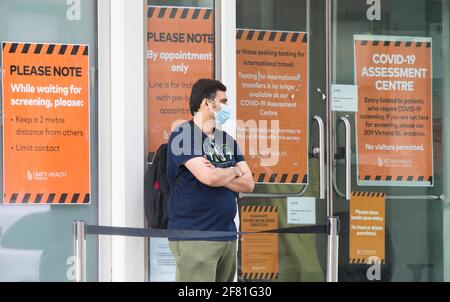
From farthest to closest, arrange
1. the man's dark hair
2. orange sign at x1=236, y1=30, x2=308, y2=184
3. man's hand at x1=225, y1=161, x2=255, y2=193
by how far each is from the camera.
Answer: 1. orange sign at x1=236, y1=30, x2=308, y2=184
2. the man's dark hair
3. man's hand at x1=225, y1=161, x2=255, y2=193

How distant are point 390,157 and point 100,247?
1.98 m

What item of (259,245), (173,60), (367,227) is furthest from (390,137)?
(173,60)

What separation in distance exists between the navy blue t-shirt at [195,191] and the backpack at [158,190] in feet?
0.31

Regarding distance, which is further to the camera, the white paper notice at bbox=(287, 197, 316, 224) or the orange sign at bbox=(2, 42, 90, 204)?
the white paper notice at bbox=(287, 197, 316, 224)

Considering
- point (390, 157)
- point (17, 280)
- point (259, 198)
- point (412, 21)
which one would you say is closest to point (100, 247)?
point (17, 280)

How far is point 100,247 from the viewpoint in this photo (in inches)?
275

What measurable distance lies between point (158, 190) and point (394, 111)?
1.74m

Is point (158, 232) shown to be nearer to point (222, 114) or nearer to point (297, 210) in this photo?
point (222, 114)

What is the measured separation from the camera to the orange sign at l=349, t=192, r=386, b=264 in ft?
24.1

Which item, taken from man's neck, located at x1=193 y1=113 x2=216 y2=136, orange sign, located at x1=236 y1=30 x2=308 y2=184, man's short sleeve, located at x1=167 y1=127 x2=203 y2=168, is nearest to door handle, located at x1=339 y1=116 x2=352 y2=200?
orange sign, located at x1=236 y1=30 x2=308 y2=184

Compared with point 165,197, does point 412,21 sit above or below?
above

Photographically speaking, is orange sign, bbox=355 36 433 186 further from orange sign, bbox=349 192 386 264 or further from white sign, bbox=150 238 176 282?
white sign, bbox=150 238 176 282

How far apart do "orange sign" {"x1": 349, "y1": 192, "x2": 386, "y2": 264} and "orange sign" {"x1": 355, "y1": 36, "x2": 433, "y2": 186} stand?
118 millimetres
